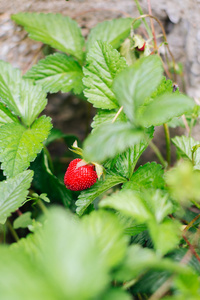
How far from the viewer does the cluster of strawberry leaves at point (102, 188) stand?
38 cm

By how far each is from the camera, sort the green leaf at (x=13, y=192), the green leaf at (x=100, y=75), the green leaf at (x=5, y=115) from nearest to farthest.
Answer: the green leaf at (x=13, y=192), the green leaf at (x=100, y=75), the green leaf at (x=5, y=115)

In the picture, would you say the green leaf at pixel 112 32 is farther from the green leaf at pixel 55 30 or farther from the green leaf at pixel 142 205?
the green leaf at pixel 142 205

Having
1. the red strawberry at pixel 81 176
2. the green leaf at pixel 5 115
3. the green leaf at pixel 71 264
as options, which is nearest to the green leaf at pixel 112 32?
the green leaf at pixel 5 115

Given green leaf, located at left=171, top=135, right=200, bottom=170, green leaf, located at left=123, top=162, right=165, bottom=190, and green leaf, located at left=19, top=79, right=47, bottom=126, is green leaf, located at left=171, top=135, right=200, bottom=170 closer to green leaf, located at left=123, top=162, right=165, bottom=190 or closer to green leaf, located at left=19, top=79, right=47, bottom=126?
green leaf, located at left=123, top=162, right=165, bottom=190

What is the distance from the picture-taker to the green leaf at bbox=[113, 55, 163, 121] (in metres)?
0.57

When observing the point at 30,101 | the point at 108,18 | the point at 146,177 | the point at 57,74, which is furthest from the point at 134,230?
the point at 108,18

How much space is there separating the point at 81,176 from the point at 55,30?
0.59 m

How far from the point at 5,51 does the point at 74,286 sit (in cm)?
97

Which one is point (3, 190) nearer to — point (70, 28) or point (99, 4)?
point (70, 28)

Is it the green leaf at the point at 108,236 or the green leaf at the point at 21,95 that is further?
the green leaf at the point at 21,95

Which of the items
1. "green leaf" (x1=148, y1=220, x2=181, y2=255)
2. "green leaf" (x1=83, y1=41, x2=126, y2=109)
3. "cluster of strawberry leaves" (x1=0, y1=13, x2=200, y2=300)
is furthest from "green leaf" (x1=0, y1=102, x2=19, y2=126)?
"green leaf" (x1=148, y1=220, x2=181, y2=255)

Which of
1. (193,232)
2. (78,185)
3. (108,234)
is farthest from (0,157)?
(193,232)

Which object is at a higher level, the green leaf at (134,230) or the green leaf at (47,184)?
the green leaf at (47,184)

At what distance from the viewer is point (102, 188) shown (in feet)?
2.59
